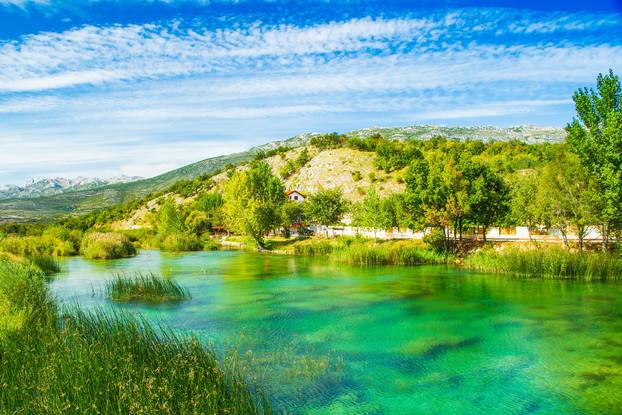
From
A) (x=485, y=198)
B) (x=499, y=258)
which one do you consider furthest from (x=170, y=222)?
(x=499, y=258)

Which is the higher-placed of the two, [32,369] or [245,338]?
[32,369]

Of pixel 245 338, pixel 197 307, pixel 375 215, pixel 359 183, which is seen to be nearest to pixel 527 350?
pixel 245 338

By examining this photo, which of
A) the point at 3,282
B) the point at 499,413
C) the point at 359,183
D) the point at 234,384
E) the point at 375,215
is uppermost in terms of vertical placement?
the point at 359,183

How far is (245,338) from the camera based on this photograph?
17016 millimetres

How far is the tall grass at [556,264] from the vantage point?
29844 millimetres

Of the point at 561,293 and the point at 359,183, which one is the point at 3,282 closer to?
the point at 561,293

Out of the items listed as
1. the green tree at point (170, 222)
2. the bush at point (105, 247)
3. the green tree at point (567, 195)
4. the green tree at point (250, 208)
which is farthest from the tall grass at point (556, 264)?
the green tree at point (170, 222)

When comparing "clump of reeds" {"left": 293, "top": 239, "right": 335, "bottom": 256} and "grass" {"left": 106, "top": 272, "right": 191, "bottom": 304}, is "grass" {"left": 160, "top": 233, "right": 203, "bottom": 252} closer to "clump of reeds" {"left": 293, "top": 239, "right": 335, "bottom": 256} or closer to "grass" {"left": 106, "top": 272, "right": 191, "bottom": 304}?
"clump of reeds" {"left": 293, "top": 239, "right": 335, "bottom": 256}

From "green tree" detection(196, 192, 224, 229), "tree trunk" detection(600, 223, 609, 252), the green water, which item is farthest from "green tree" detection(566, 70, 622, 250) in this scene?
"green tree" detection(196, 192, 224, 229)

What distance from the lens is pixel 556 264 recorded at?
3111cm

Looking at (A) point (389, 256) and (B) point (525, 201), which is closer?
(A) point (389, 256)

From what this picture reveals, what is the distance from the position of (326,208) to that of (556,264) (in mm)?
39635

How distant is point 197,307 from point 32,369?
13.4 metres

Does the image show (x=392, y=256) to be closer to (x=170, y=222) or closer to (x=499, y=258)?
(x=499, y=258)
